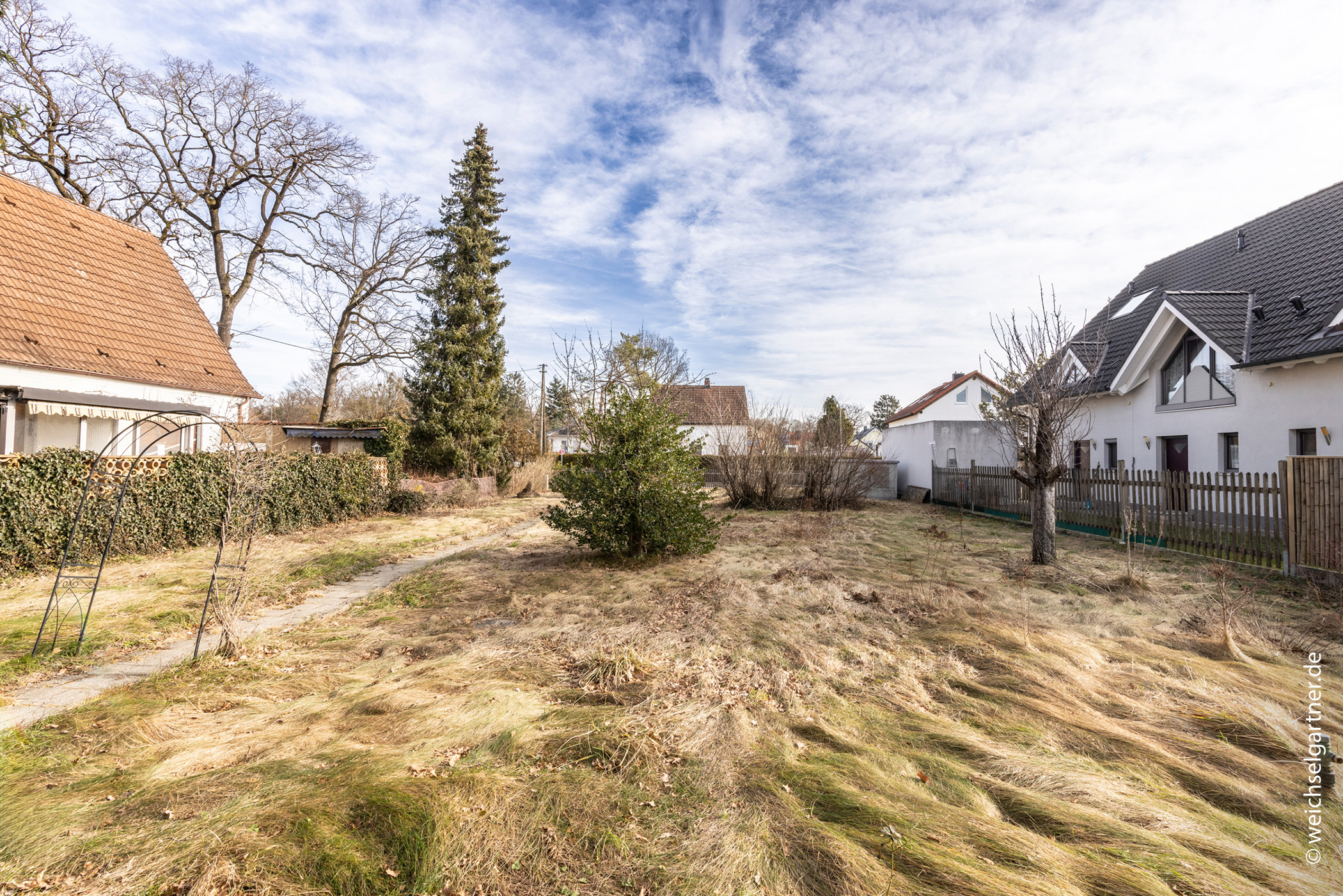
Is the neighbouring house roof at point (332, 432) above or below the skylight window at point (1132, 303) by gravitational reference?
below

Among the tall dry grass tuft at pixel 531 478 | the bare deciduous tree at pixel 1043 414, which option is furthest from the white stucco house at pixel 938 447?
the tall dry grass tuft at pixel 531 478

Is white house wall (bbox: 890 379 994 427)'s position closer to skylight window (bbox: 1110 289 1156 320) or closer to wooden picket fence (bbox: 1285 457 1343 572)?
skylight window (bbox: 1110 289 1156 320)

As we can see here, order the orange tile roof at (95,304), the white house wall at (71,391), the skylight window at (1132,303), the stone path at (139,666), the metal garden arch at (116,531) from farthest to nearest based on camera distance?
the skylight window at (1132,303), the orange tile roof at (95,304), the white house wall at (71,391), the metal garden arch at (116,531), the stone path at (139,666)

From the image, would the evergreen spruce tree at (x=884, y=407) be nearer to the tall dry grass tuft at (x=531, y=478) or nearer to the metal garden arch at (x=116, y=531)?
the tall dry grass tuft at (x=531, y=478)

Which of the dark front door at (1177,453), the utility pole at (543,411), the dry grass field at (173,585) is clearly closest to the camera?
the dry grass field at (173,585)

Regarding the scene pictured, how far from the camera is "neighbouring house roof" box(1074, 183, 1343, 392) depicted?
438 inches

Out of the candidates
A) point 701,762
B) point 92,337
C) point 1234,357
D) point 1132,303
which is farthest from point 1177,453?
point 92,337

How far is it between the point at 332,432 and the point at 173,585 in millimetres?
18202

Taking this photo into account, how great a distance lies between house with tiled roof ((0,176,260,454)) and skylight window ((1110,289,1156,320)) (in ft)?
76.7

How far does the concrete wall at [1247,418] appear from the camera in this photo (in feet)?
35.1

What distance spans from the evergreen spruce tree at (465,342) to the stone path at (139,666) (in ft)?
45.2

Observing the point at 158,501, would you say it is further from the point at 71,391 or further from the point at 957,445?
the point at 957,445

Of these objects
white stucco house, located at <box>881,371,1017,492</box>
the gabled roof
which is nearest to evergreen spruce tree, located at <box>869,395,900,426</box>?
the gabled roof

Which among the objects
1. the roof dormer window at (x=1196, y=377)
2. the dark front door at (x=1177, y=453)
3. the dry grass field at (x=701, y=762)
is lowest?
the dry grass field at (x=701, y=762)
